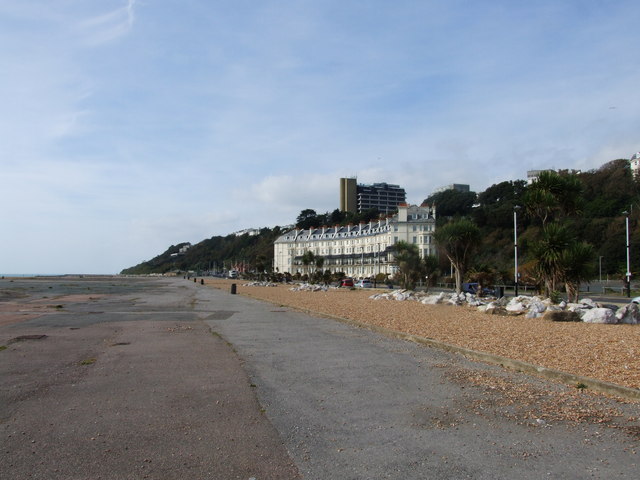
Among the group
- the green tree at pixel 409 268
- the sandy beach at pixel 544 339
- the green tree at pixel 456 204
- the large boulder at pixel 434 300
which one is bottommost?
the sandy beach at pixel 544 339

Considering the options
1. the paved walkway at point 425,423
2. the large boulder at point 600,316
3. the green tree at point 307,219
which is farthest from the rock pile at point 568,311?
the green tree at point 307,219

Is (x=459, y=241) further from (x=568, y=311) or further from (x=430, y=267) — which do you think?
(x=568, y=311)

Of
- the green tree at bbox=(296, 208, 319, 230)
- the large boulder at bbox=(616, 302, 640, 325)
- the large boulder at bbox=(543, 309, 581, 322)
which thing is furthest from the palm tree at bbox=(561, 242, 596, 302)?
the green tree at bbox=(296, 208, 319, 230)

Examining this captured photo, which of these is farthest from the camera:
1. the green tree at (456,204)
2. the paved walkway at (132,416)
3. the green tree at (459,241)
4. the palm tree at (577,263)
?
the green tree at (456,204)

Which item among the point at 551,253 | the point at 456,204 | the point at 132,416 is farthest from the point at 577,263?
the point at 456,204

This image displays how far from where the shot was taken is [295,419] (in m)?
6.43

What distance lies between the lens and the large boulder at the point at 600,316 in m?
16.0

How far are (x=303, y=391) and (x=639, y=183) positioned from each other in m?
107

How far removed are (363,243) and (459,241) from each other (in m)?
93.6

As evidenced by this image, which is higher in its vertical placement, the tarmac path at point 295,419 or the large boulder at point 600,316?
the large boulder at point 600,316

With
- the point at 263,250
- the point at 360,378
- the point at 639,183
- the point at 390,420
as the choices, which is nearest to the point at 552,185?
the point at 360,378

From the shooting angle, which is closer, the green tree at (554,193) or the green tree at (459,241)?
the green tree at (554,193)

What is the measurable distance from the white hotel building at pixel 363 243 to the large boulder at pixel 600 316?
72.0m

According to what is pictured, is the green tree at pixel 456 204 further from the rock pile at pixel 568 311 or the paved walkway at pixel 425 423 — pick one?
the paved walkway at pixel 425 423
